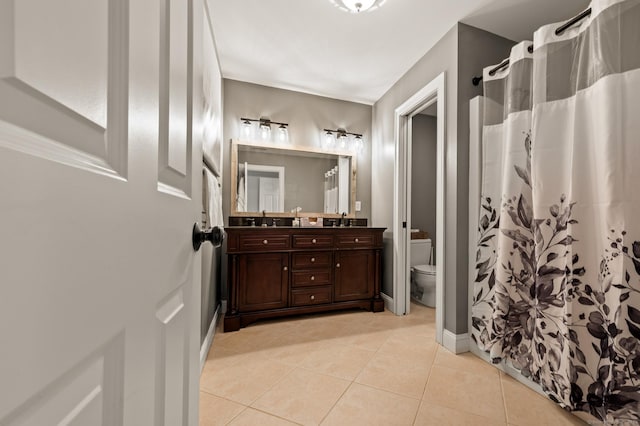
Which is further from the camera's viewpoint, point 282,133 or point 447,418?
point 282,133

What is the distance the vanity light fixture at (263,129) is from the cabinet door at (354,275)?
1.49 metres

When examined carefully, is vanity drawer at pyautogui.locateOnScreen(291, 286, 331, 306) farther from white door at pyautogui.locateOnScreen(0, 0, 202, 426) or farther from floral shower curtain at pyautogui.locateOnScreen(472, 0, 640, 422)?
white door at pyautogui.locateOnScreen(0, 0, 202, 426)

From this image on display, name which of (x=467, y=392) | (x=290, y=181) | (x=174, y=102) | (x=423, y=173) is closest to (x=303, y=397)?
(x=467, y=392)

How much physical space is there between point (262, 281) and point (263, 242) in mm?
356

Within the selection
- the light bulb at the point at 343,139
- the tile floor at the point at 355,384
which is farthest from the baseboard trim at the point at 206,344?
the light bulb at the point at 343,139

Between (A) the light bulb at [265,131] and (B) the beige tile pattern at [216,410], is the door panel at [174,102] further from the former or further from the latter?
(A) the light bulb at [265,131]

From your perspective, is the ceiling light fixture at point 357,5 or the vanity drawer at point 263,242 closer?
the ceiling light fixture at point 357,5

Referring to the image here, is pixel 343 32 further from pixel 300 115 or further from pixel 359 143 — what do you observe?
pixel 359 143

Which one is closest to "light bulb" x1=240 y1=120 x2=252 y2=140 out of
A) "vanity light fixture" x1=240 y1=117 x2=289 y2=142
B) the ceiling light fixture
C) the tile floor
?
"vanity light fixture" x1=240 y1=117 x2=289 y2=142

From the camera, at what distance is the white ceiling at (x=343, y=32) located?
1.87 meters

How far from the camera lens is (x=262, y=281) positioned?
2.40m

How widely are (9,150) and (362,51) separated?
8.80 feet

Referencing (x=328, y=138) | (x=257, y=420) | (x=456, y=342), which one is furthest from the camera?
(x=328, y=138)

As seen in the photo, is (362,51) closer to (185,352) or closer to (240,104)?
(240,104)
